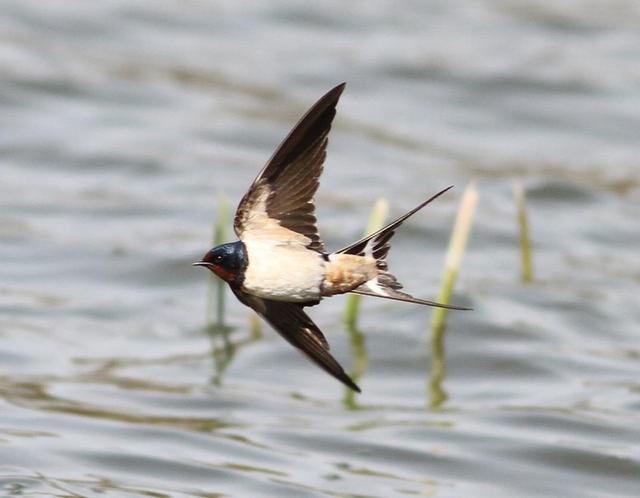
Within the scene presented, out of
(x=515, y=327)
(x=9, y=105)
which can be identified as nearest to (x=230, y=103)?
(x=9, y=105)

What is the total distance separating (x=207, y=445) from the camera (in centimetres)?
684

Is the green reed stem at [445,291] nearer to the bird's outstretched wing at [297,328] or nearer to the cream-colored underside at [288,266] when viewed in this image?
the bird's outstretched wing at [297,328]

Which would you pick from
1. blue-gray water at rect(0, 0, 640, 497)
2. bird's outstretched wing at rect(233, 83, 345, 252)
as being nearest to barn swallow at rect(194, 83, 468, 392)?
bird's outstretched wing at rect(233, 83, 345, 252)

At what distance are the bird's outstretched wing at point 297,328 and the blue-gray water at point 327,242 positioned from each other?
1739mm

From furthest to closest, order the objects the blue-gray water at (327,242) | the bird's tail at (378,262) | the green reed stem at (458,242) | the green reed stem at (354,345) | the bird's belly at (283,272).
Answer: the green reed stem at (354,345) → the green reed stem at (458,242) → the blue-gray water at (327,242) → the bird's tail at (378,262) → the bird's belly at (283,272)

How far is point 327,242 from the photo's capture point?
10430mm

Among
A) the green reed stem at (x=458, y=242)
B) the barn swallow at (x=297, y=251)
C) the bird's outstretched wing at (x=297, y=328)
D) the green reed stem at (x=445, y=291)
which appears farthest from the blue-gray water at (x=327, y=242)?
the barn swallow at (x=297, y=251)

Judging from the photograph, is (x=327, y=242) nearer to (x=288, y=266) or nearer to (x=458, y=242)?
(x=458, y=242)

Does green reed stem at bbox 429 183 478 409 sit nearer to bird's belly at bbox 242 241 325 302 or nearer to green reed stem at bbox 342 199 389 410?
green reed stem at bbox 342 199 389 410

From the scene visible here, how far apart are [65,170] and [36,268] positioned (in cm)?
209

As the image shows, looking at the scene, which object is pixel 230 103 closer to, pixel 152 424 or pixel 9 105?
pixel 9 105

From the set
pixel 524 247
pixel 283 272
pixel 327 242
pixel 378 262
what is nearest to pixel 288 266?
pixel 283 272

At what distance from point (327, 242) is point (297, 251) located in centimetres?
637

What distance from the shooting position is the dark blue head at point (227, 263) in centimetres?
394
